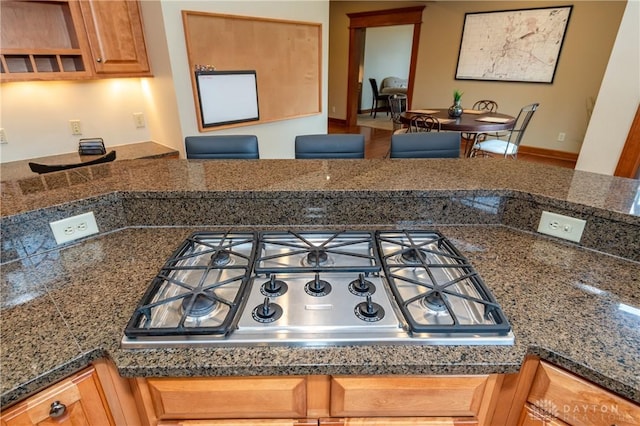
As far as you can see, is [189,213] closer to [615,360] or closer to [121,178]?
[121,178]

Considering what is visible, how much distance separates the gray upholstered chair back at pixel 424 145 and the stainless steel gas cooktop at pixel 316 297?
3.02 ft

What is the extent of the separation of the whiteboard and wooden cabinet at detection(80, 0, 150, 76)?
1.58 ft

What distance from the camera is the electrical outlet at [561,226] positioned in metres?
1.08

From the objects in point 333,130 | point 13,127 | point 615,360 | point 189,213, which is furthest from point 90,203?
point 333,130

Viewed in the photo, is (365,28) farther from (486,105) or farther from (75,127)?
(75,127)

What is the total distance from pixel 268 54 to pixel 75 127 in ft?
5.93

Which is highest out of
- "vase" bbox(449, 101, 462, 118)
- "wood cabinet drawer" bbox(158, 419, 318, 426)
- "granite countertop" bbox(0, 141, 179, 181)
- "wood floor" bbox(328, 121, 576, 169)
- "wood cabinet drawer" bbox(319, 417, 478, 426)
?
"vase" bbox(449, 101, 462, 118)

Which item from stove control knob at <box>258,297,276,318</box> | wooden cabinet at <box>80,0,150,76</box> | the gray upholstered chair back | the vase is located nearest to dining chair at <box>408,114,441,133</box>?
the vase

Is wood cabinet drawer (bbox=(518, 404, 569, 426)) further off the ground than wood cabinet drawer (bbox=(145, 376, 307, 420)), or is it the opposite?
wood cabinet drawer (bbox=(145, 376, 307, 420))

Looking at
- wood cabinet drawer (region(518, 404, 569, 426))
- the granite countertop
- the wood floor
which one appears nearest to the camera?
wood cabinet drawer (region(518, 404, 569, 426))

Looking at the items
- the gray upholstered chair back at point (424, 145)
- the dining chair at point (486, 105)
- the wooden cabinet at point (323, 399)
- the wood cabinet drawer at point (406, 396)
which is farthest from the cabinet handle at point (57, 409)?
the dining chair at point (486, 105)

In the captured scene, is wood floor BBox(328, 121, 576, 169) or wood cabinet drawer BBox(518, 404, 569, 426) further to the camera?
wood floor BBox(328, 121, 576, 169)

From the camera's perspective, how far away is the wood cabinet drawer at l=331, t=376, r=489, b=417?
73cm

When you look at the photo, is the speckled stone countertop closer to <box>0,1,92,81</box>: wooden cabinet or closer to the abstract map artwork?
<box>0,1,92,81</box>: wooden cabinet
